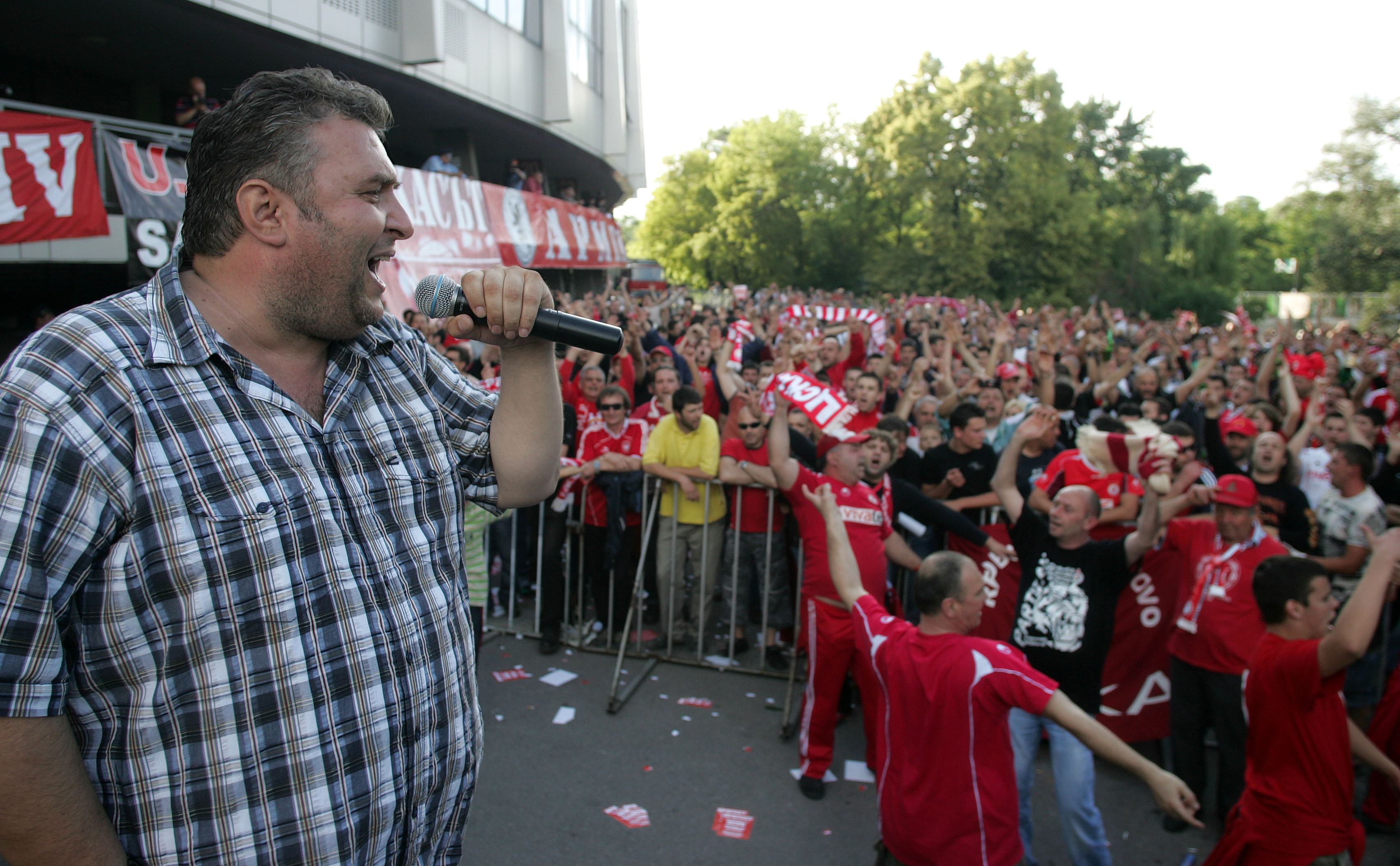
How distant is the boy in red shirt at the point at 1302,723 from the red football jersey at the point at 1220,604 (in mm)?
922

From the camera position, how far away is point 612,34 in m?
27.3

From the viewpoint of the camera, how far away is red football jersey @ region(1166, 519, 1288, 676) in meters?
4.50

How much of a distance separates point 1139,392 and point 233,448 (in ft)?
36.5

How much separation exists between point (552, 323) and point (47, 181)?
9.30 m

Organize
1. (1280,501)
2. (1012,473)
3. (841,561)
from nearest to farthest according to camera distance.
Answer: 1. (841,561)
2. (1012,473)
3. (1280,501)

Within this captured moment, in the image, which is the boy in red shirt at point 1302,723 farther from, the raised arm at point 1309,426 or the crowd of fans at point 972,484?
the raised arm at point 1309,426

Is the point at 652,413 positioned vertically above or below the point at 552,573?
above

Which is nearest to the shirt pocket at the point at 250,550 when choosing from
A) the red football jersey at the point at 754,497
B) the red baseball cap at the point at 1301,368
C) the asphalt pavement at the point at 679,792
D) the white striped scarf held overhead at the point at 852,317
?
the asphalt pavement at the point at 679,792

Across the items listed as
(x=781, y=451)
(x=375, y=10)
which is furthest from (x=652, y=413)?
(x=375, y=10)

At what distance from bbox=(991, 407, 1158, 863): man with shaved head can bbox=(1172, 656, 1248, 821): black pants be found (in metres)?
0.69

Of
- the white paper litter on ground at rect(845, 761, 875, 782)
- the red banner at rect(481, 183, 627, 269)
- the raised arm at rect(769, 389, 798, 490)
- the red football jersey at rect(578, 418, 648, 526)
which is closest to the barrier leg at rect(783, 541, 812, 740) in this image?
the white paper litter on ground at rect(845, 761, 875, 782)

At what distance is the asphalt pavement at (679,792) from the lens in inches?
167

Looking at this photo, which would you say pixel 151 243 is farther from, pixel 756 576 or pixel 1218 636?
pixel 1218 636

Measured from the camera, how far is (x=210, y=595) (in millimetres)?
1235
